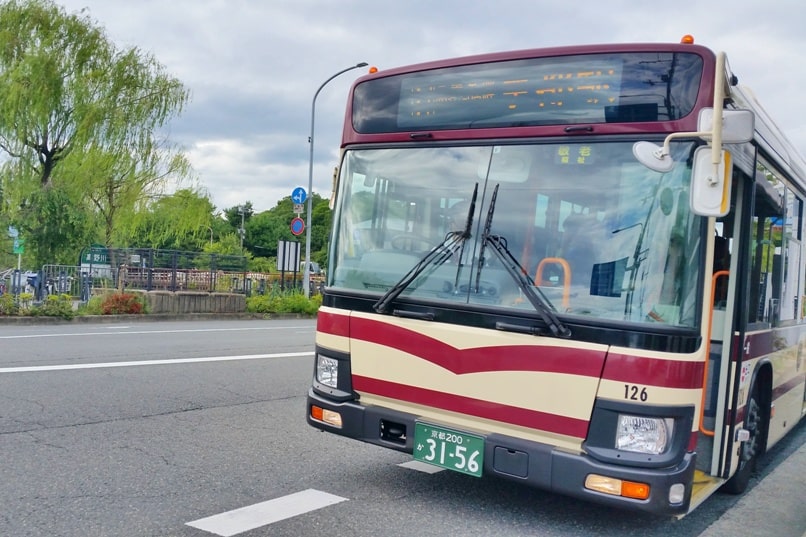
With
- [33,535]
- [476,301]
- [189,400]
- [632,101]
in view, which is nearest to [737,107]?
[632,101]

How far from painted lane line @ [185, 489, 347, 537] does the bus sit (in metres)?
0.49

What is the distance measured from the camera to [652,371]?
4078mm

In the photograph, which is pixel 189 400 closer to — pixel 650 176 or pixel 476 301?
pixel 476 301

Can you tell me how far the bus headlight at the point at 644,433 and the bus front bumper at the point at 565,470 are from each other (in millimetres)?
110

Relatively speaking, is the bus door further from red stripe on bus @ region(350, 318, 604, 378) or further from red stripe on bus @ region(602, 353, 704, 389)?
red stripe on bus @ region(350, 318, 604, 378)

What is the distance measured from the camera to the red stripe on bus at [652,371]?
4070mm

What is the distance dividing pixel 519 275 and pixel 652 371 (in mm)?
929

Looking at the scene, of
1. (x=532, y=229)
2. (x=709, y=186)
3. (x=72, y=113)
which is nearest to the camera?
(x=709, y=186)

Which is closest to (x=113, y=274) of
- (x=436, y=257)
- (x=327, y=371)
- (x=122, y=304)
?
(x=122, y=304)

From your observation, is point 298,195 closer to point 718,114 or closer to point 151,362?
point 151,362

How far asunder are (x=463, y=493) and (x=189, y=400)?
13.0ft

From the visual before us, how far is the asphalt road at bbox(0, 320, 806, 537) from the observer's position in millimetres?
4629

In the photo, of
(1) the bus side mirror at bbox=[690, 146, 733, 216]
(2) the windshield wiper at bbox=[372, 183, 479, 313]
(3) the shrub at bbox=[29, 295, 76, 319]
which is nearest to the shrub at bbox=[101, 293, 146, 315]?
(3) the shrub at bbox=[29, 295, 76, 319]

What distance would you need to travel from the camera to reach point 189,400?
27.3ft
